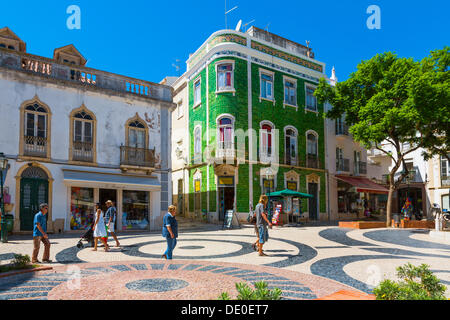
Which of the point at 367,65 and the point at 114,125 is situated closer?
the point at 114,125

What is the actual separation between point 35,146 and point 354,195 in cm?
2678

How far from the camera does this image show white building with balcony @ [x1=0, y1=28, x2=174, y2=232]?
16.2 meters

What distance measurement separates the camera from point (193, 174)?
2711 cm

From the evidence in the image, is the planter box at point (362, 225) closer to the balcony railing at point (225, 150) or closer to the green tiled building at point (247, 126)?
the green tiled building at point (247, 126)

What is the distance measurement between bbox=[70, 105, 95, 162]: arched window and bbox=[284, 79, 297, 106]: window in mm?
15451

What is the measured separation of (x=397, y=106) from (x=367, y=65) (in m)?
3.30

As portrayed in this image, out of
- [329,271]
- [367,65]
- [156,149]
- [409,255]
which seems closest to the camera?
[329,271]

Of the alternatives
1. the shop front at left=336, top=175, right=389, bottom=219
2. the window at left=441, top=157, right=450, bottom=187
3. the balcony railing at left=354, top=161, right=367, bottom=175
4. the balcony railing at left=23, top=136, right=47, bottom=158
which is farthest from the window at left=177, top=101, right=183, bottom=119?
the window at left=441, top=157, right=450, bottom=187

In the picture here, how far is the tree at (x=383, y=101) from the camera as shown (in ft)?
64.2

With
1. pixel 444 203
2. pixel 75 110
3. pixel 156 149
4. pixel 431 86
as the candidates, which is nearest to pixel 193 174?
pixel 156 149

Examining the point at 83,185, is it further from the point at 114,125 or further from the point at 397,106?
the point at 397,106

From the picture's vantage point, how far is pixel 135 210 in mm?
19312

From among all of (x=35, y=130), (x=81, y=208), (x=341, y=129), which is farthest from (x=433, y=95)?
(x=35, y=130)

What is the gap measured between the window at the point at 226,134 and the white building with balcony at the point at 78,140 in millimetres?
4716
